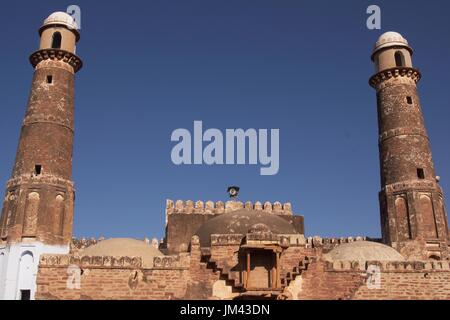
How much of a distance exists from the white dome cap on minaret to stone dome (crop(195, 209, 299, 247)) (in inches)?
405

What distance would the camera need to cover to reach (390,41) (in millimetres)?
26297

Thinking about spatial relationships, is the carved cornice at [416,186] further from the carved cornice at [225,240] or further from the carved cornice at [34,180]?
the carved cornice at [34,180]

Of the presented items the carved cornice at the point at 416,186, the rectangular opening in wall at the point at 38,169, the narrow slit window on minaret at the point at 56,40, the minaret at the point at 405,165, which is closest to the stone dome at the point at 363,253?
the minaret at the point at 405,165

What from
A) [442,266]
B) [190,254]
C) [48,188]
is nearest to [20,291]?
[48,188]

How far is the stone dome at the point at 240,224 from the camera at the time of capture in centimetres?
2023

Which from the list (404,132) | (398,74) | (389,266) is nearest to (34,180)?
(389,266)

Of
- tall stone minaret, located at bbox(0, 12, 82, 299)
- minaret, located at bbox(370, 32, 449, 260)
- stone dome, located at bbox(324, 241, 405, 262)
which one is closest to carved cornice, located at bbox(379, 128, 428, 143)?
minaret, located at bbox(370, 32, 449, 260)

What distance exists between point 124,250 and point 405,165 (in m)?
12.3

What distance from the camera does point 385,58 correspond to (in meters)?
26.1

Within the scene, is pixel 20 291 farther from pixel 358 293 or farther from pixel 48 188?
pixel 358 293

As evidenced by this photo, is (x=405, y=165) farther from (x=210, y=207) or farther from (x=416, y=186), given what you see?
(x=210, y=207)
